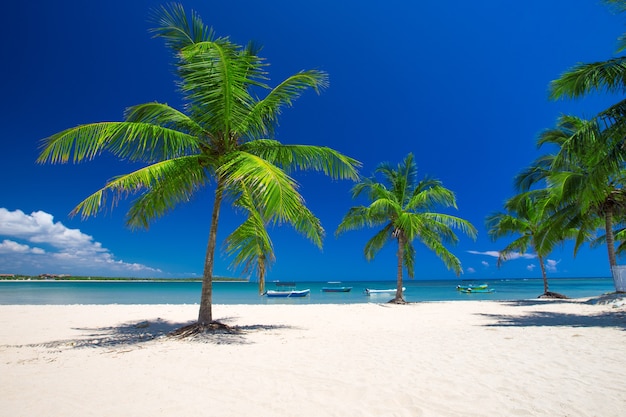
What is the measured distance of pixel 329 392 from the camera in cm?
361

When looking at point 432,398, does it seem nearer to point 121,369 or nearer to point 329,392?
point 329,392

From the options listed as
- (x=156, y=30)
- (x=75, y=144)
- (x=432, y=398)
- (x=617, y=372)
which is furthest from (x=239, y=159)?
(x=617, y=372)

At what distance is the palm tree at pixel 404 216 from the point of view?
1495 centimetres

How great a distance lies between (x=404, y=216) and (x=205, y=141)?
32.7 feet

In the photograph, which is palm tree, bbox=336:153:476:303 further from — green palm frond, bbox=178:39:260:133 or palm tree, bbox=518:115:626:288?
green palm frond, bbox=178:39:260:133

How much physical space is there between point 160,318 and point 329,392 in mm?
9029

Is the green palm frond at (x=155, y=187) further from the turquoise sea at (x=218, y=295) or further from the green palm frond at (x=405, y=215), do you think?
the turquoise sea at (x=218, y=295)

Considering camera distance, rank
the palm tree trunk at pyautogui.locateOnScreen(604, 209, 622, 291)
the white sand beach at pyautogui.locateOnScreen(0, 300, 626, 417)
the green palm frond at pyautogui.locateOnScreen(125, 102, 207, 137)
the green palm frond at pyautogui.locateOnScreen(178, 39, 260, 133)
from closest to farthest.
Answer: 1. the white sand beach at pyautogui.locateOnScreen(0, 300, 626, 417)
2. the green palm frond at pyautogui.locateOnScreen(178, 39, 260, 133)
3. the green palm frond at pyautogui.locateOnScreen(125, 102, 207, 137)
4. the palm tree trunk at pyautogui.locateOnScreen(604, 209, 622, 291)

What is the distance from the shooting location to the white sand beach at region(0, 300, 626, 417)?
3.22m

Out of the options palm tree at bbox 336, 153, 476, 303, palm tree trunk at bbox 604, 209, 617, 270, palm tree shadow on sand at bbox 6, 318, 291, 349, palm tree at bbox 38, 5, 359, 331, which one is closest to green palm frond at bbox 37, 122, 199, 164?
palm tree at bbox 38, 5, 359, 331

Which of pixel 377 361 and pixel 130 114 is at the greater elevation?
pixel 130 114

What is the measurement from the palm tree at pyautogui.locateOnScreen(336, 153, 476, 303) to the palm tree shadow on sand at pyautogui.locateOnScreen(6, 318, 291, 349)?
26.1 feet

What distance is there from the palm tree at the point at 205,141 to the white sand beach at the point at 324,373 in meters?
2.25

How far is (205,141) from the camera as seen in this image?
7785 mm
